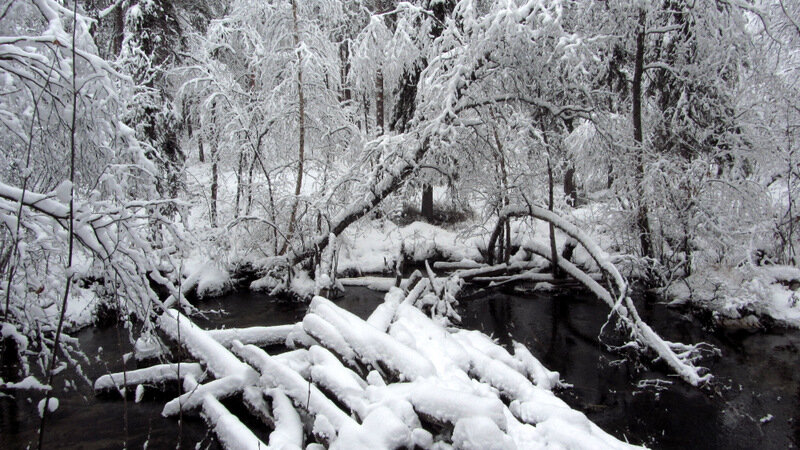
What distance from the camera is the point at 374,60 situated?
12125 millimetres

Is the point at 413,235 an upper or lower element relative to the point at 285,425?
upper

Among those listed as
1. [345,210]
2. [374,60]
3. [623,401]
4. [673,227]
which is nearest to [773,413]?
Answer: [623,401]

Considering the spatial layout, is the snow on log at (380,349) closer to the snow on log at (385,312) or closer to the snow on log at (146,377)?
the snow on log at (385,312)

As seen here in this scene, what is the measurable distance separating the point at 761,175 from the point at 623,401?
26.6 ft

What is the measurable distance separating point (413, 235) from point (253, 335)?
28.1 ft

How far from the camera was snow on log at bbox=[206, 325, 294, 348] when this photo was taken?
255 inches

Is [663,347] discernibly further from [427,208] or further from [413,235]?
[427,208]

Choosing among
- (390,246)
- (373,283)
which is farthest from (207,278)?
(390,246)

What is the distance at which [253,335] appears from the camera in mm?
6816

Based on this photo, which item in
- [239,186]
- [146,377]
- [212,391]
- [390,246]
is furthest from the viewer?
[390,246]

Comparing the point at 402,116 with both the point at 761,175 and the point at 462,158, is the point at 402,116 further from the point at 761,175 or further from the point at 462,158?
the point at 761,175

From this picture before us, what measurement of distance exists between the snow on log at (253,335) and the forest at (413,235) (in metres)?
0.04

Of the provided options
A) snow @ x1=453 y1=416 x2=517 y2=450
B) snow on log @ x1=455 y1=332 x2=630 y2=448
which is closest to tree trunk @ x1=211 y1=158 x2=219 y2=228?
snow on log @ x1=455 y1=332 x2=630 y2=448

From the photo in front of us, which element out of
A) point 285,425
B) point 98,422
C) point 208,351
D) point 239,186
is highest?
point 239,186
